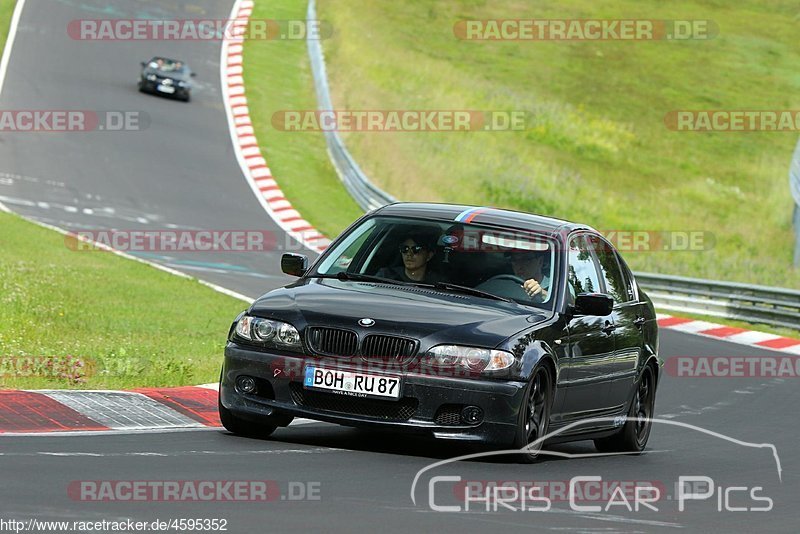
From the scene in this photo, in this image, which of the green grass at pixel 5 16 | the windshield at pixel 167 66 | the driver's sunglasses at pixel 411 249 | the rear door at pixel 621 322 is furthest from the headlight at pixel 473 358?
the green grass at pixel 5 16

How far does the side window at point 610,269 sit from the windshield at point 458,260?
0.87 metres

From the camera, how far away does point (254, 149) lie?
38031 millimetres

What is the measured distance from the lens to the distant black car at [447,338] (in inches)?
358

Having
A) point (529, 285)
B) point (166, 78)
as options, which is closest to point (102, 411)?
point (529, 285)

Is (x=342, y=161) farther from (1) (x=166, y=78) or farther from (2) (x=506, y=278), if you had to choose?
(2) (x=506, y=278)

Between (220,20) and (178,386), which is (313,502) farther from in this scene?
(220,20)

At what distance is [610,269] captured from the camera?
11320 mm

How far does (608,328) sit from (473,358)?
191cm

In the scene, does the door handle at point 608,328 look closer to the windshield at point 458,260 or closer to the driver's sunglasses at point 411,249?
the windshield at point 458,260

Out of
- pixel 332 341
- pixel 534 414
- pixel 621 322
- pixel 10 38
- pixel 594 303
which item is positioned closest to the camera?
pixel 332 341

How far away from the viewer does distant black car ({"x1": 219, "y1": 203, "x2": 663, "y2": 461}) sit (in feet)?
29.8

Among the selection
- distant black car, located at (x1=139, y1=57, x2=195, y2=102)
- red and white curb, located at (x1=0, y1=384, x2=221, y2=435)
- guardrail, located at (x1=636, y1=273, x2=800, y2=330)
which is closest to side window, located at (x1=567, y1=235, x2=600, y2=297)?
red and white curb, located at (x1=0, y1=384, x2=221, y2=435)

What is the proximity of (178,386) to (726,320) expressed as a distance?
16.0m

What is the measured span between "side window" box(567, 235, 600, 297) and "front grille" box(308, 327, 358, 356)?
186 centimetres
